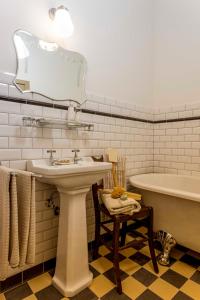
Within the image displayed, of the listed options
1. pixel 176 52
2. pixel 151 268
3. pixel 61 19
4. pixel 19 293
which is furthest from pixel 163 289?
pixel 176 52

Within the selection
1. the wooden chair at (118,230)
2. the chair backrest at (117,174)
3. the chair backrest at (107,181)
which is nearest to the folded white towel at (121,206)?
the wooden chair at (118,230)

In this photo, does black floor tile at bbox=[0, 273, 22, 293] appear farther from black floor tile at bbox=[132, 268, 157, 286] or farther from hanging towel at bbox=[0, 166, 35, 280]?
black floor tile at bbox=[132, 268, 157, 286]

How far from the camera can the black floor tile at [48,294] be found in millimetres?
1327

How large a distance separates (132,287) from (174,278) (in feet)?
1.13

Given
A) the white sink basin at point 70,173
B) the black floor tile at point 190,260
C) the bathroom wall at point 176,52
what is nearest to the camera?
the white sink basin at point 70,173

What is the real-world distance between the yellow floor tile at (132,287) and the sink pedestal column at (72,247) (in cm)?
26

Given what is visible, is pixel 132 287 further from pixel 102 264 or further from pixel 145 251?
pixel 145 251

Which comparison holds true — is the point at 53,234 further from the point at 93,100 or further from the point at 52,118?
the point at 93,100

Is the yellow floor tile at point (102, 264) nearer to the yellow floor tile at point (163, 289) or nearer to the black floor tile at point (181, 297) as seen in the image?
the yellow floor tile at point (163, 289)

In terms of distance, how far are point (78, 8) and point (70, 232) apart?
1893mm

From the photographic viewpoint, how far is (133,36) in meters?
2.38

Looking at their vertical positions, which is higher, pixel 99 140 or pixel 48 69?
pixel 48 69

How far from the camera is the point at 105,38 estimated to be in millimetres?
2059

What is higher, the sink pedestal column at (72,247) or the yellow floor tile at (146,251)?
the sink pedestal column at (72,247)
